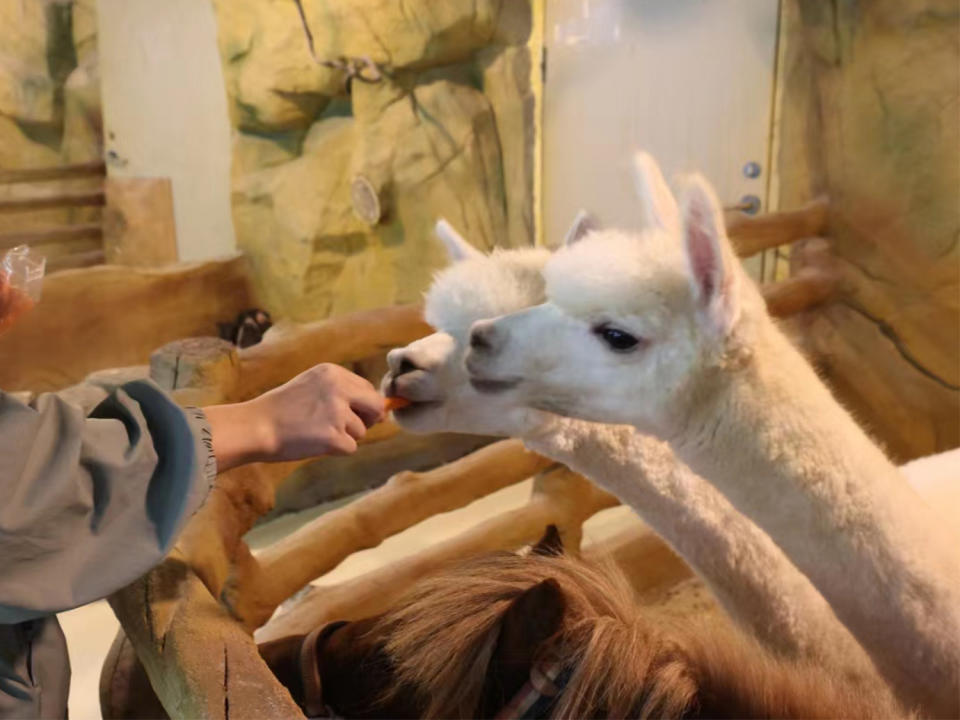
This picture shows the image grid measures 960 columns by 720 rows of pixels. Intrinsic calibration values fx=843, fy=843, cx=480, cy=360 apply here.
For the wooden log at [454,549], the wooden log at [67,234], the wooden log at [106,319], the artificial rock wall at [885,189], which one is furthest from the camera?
the wooden log at [106,319]

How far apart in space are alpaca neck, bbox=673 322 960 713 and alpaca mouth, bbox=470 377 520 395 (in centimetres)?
21

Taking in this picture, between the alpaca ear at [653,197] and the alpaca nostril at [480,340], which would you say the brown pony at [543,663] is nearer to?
the alpaca nostril at [480,340]

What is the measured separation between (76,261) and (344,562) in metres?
1.36

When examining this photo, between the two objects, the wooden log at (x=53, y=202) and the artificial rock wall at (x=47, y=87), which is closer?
the wooden log at (x=53, y=202)

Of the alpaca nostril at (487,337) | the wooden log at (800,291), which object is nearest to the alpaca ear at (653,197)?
the alpaca nostril at (487,337)

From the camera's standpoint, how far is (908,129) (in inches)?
101

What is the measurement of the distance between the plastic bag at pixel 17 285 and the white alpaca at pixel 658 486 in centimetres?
46

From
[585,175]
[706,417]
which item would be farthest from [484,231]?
[706,417]

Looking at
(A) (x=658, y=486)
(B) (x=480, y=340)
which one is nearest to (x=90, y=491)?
(B) (x=480, y=340)

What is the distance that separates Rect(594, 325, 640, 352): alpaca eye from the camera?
0.99 metres

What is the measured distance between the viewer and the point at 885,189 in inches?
106

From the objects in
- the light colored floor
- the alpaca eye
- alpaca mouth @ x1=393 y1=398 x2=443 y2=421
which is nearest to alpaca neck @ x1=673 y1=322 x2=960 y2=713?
the alpaca eye

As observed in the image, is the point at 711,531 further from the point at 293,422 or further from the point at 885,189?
the point at 885,189

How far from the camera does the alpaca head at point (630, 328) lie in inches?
37.4
